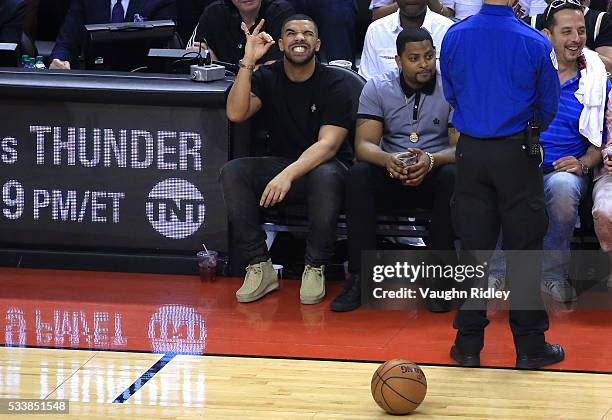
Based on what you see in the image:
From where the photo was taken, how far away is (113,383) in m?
5.64

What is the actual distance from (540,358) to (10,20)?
500 cm

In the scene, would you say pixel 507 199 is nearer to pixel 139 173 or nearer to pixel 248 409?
pixel 248 409

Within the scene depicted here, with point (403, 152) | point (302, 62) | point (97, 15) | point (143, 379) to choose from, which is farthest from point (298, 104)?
point (97, 15)

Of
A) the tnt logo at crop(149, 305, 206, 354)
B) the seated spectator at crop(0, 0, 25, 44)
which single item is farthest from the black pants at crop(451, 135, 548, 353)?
the seated spectator at crop(0, 0, 25, 44)

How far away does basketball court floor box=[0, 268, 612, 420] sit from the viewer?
17.5 feet

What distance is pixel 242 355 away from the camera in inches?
239

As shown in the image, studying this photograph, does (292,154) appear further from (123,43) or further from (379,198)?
(123,43)

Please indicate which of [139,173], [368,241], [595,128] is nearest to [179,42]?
[139,173]

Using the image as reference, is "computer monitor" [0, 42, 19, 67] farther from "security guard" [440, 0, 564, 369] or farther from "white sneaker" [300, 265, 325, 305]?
"security guard" [440, 0, 564, 369]

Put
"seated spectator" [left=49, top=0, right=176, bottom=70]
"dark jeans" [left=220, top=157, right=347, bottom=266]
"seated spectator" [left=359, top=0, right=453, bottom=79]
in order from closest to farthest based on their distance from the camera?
1. "dark jeans" [left=220, top=157, right=347, bottom=266]
2. "seated spectator" [left=359, top=0, right=453, bottom=79]
3. "seated spectator" [left=49, top=0, right=176, bottom=70]

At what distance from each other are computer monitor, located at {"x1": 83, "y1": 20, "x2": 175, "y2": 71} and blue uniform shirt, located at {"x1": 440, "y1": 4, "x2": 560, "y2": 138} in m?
2.73

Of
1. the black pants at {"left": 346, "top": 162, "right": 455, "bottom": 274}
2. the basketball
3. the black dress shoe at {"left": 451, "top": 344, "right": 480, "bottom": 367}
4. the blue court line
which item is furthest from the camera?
the black pants at {"left": 346, "top": 162, "right": 455, "bottom": 274}

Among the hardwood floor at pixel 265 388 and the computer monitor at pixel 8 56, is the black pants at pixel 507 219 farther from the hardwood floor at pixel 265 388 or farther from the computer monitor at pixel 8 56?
the computer monitor at pixel 8 56

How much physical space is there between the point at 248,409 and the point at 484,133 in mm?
1697
